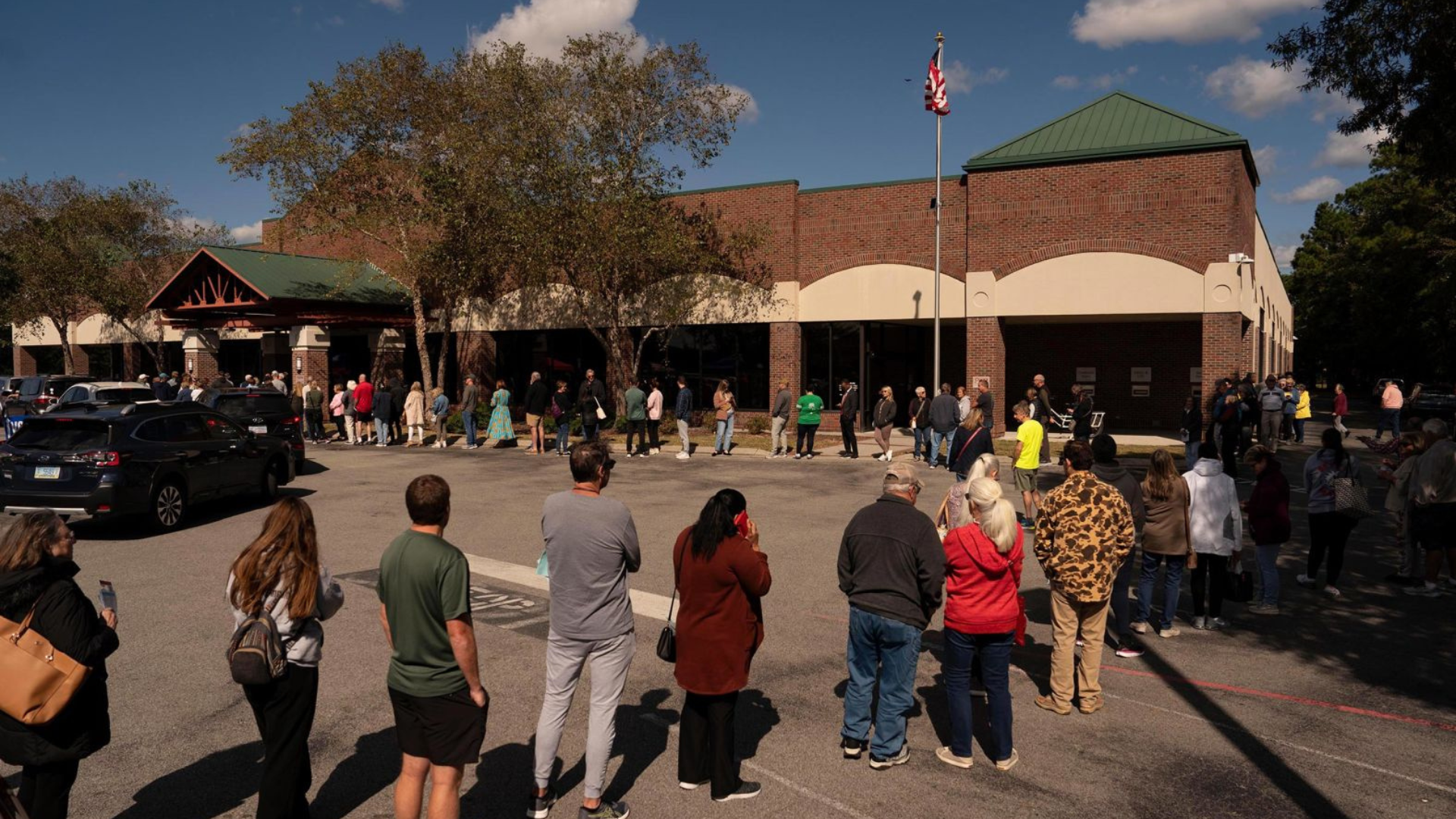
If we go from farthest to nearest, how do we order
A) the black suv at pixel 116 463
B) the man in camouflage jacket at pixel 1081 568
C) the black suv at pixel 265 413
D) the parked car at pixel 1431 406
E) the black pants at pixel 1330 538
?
the parked car at pixel 1431 406, the black suv at pixel 265 413, the black suv at pixel 116 463, the black pants at pixel 1330 538, the man in camouflage jacket at pixel 1081 568

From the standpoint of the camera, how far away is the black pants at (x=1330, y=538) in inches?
373

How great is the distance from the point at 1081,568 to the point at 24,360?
60.8 m

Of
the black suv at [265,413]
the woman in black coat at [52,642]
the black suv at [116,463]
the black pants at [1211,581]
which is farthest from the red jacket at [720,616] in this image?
the black suv at [265,413]

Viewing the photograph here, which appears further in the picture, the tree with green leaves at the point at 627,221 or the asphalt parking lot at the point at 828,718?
the tree with green leaves at the point at 627,221

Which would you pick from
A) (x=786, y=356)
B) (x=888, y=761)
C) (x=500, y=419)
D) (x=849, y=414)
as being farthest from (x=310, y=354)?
(x=888, y=761)

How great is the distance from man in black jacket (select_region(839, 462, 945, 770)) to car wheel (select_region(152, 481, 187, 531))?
1079 cm

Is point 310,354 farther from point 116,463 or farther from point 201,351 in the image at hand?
point 116,463

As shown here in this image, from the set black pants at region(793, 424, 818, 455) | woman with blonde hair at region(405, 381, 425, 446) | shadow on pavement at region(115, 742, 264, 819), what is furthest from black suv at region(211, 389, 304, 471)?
shadow on pavement at region(115, 742, 264, 819)

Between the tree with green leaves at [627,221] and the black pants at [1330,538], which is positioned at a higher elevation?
the tree with green leaves at [627,221]

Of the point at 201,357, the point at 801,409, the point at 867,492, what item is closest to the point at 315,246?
the point at 201,357

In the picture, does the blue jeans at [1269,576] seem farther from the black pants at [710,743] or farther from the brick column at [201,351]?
the brick column at [201,351]

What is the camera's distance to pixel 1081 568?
246 inches

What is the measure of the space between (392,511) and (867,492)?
25.5ft

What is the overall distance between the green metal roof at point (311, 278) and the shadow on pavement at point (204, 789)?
26.4 m
